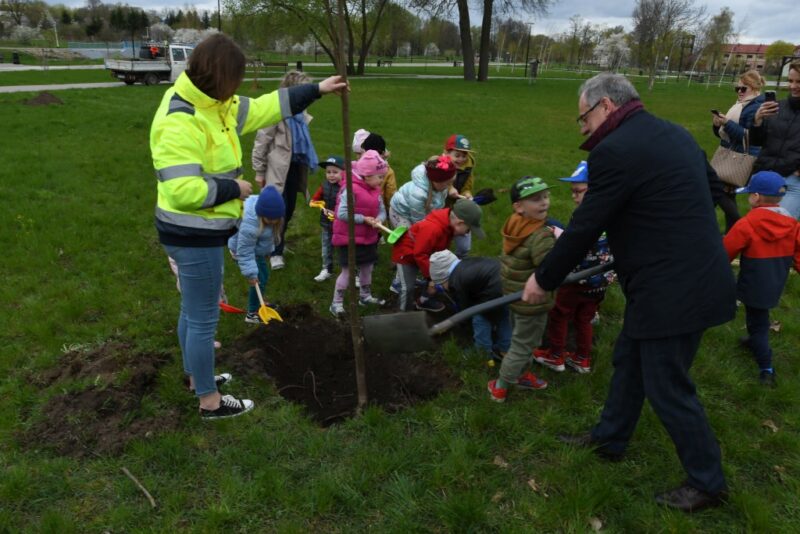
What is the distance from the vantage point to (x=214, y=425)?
3.39 metres

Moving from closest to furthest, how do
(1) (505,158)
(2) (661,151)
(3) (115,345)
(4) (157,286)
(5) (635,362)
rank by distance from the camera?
(2) (661,151) → (5) (635,362) → (3) (115,345) → (4) (157,286) → (1) (505,158)

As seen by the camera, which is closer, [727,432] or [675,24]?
[727,432]

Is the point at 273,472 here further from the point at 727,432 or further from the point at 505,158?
the point at 505,158

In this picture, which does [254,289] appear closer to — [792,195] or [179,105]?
[179,105]

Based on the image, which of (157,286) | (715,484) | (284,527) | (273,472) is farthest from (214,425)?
(715,484)

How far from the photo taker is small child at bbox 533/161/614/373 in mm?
3924

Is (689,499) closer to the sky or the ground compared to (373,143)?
closer to the ground

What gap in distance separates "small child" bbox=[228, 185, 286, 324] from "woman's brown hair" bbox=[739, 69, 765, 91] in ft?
15.0

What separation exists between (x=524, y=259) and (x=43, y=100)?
721 inches

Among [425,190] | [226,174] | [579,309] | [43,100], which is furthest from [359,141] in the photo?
[43,100]

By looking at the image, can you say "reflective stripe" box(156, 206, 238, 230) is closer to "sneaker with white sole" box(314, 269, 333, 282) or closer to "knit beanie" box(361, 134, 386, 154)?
"sneaker with white sole" box(314, 269, 333, 282)

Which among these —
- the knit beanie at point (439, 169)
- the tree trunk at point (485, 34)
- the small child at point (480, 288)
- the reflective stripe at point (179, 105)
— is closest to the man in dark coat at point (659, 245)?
the small child at point (480, 288)

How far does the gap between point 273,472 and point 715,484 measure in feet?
7.46

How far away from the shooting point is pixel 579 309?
407 cm
